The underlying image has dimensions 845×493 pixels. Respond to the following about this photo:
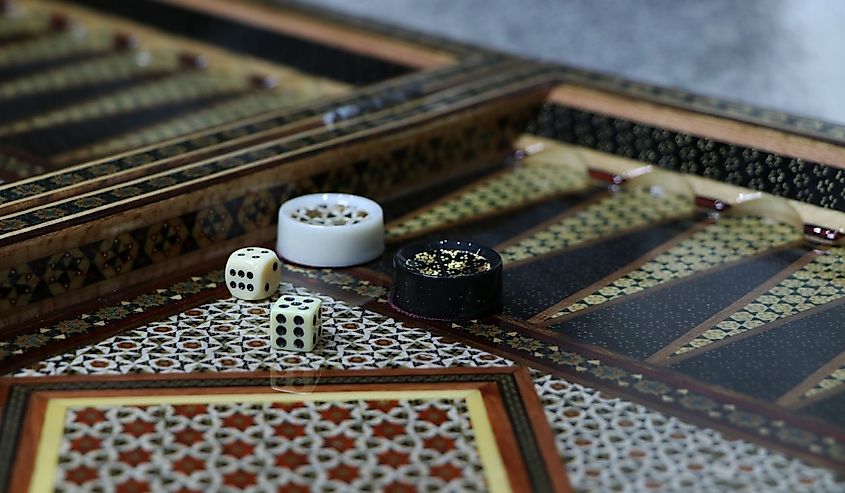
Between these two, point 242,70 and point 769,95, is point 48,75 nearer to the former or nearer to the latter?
point 242,70

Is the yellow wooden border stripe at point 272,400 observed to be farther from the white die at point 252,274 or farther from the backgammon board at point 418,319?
the white die at point 252,274

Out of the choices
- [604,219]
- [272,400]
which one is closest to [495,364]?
[272,400]

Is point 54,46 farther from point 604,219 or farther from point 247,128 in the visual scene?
point 604,219

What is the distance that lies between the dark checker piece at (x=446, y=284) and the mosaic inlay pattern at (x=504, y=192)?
1.41ft

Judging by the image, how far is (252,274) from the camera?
116 inches

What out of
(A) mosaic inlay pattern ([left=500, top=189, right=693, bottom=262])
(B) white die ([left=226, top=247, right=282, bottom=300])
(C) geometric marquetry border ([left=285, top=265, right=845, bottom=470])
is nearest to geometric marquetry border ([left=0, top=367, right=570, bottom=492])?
(C) geometric marquetry border ([left=285, top=265, right=845, bottom=470])

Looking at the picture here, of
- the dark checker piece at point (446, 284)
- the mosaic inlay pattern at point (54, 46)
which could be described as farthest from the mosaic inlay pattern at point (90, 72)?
the dark checker piece at point (446, 284)

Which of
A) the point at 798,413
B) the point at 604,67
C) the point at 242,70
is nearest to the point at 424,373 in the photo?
the point at 798,413

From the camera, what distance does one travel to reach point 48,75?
4676 millimetres

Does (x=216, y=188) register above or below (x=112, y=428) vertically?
above

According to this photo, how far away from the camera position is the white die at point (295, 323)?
2.70m

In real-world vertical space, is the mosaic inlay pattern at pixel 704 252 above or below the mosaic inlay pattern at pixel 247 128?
below

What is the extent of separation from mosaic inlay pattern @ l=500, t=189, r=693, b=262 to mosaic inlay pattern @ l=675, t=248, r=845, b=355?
47 cm

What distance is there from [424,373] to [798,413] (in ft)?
2.39
